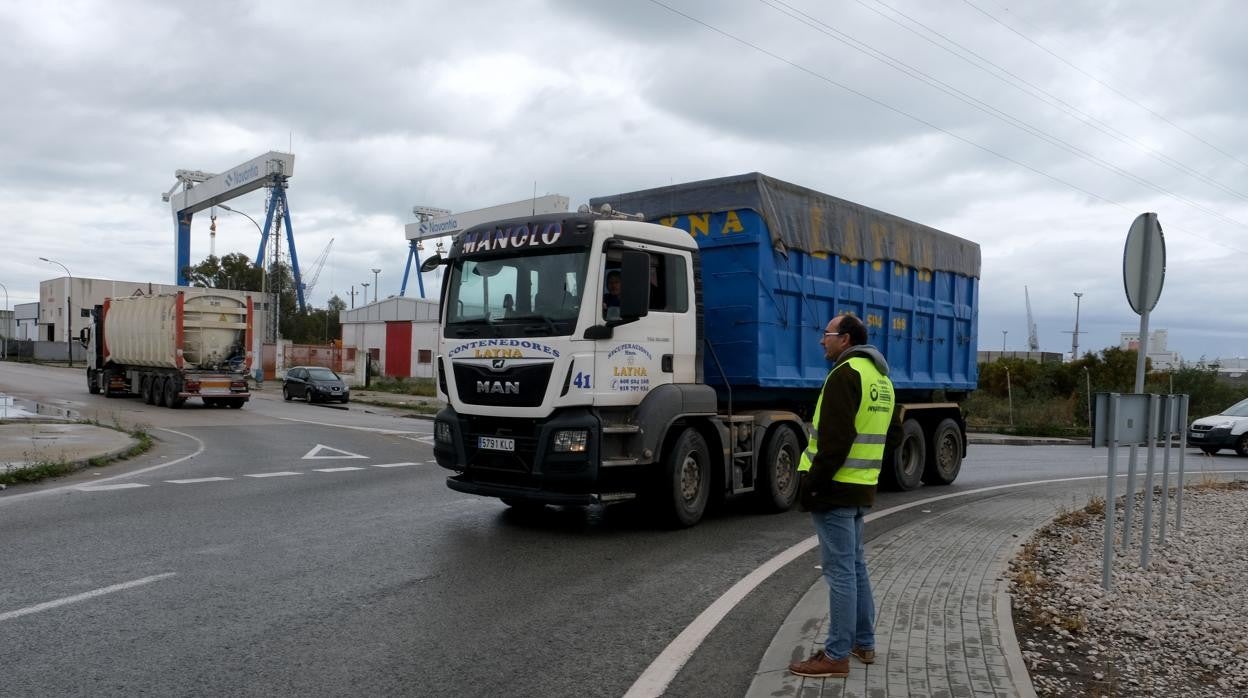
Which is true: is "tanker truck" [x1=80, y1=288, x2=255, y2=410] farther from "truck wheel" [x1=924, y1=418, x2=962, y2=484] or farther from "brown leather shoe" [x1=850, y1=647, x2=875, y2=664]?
"brown leather shoe" [x1=850, y1=647, x2=875, y2=664]

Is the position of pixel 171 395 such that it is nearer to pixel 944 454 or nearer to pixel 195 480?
pixel 195 480

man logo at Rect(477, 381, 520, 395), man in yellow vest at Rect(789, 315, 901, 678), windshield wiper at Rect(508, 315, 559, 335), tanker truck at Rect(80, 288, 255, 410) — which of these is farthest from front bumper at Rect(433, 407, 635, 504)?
tanker truck at Rect(80, 288, 255, 410)

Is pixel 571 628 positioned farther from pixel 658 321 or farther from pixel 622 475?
pixel 658 321

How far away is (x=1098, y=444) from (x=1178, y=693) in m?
→ 2.29

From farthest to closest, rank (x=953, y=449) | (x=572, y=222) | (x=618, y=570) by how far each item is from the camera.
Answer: (x=953, y=449), (x=572, y=222), (x=618, y=570)

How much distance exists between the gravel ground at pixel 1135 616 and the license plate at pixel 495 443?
4.22 metres

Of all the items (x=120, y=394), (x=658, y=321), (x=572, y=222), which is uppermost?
(x=572, y=222)

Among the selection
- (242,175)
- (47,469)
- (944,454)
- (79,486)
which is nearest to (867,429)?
(944,454)

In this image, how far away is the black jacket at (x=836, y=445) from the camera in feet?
15.4

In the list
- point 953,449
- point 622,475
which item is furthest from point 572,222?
point 953,449

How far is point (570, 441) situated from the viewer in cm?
802

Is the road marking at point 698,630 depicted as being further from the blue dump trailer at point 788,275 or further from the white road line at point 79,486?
the white road line at point 79,486

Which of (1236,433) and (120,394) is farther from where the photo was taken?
(120,394)

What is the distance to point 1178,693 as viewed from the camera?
4.66 metres
